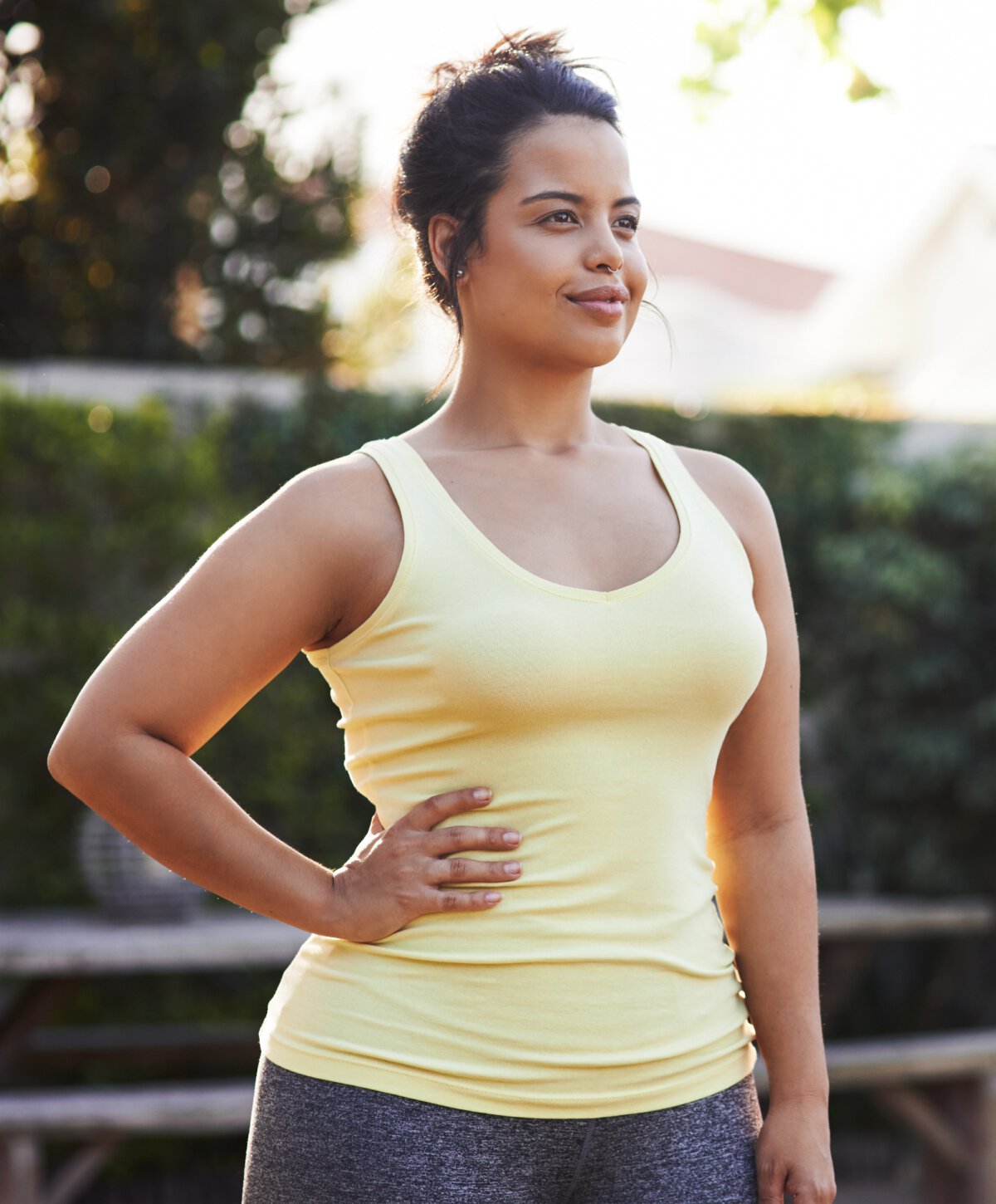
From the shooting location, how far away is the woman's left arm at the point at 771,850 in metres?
1.42

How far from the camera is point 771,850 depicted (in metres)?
1.46

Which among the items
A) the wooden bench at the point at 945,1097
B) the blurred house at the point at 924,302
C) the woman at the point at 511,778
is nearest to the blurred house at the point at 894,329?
the blurred house at the point at 924,302

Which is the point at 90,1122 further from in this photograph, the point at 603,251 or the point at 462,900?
Answer: the point at 603,251

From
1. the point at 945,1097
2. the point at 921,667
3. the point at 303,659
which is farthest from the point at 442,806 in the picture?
the point at 921,667

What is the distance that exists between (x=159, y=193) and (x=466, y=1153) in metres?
7.21

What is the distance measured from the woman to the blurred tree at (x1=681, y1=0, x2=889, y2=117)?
289 centimetres

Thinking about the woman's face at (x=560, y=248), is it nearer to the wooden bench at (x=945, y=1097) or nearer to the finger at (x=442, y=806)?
the finger at (x=442, y=806)

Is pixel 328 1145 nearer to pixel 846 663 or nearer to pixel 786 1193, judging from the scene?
pixel 786 1193

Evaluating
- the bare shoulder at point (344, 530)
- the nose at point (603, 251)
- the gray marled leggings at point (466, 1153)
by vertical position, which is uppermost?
the nose at point (603, 251)

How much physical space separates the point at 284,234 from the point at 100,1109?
18.5ft

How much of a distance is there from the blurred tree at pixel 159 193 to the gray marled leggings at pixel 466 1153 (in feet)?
22.6

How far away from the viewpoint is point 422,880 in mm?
1288

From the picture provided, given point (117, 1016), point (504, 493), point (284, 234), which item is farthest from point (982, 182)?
point (504, 493)

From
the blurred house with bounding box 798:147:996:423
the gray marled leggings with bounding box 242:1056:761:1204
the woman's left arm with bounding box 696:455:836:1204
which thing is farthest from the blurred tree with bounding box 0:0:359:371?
the blurred house with bounding box 798:147:996:423
